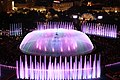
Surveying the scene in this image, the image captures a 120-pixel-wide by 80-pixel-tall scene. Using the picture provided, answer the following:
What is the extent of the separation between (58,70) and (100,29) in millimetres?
20443

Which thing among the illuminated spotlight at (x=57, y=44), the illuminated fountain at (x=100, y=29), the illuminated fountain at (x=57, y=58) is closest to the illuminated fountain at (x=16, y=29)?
the illuminated fountain at (x=100, y=29)

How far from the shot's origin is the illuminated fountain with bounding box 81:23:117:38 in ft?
143

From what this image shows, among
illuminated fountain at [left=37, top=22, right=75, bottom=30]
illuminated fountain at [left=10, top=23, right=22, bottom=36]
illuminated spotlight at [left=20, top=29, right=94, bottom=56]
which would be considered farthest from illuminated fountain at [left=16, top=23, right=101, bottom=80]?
illuminated fountain at [left=37, top=22, right=75, bottom=30]

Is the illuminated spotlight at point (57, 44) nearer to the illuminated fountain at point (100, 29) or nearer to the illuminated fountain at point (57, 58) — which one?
the illuminated fountain at point (57, 58)

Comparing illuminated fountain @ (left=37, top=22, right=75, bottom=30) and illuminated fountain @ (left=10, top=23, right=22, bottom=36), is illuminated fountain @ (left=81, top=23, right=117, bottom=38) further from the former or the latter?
illuminated fountain @ (left=10, top=23, right=22, bottom=36)

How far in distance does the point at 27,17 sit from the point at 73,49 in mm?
25169

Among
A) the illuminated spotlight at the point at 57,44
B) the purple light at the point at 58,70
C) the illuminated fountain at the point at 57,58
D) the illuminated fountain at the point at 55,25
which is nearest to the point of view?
the purple light at the point at 58,70

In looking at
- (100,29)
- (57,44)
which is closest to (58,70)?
(57,44)

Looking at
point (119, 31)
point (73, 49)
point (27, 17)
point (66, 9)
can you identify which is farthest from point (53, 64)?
point (66, 9)

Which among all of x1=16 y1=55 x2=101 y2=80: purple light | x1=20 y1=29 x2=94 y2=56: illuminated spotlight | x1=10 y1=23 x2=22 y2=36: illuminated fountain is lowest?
x1=10 y1=23 x2=22 y2=36: illuminated fountain

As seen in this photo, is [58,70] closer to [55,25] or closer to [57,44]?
[57,44]

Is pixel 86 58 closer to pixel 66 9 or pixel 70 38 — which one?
pixel 70 38

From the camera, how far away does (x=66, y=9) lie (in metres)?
72.7

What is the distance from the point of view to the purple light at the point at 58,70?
2642cm
